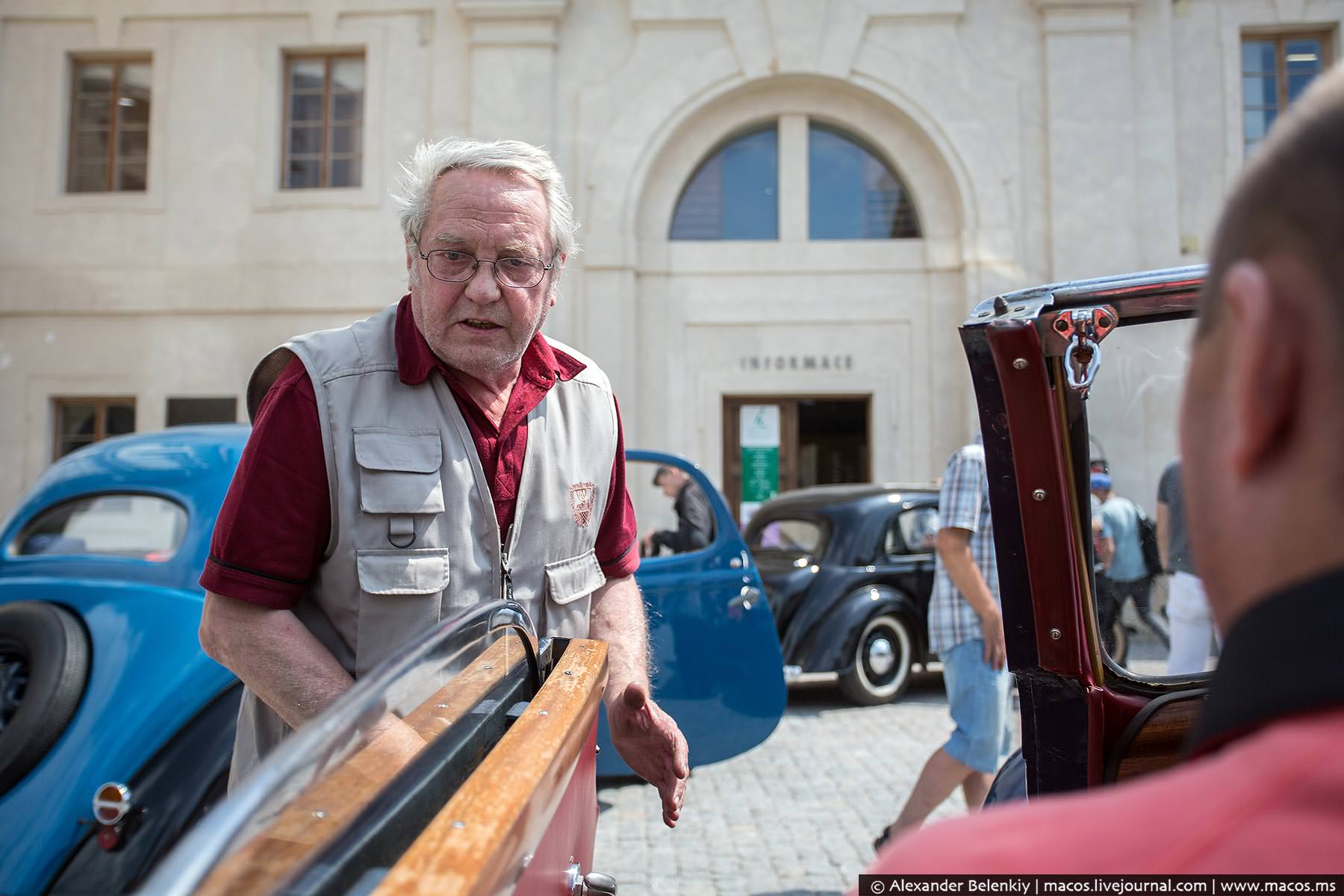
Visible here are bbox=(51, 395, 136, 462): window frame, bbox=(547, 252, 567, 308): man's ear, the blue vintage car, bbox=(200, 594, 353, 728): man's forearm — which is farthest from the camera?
bbox=(51, 395, 136, 462): window frame

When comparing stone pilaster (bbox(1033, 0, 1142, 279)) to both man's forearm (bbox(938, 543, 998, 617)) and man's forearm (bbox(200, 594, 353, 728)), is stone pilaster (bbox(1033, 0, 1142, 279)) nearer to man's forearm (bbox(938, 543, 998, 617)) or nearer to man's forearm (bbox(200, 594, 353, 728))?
man's forearm (bbox(938, 543, 998, 617))

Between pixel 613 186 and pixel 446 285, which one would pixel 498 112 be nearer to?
pixel 613 186

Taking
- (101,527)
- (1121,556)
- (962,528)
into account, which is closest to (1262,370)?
(962,528)

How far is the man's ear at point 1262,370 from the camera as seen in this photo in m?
0.59

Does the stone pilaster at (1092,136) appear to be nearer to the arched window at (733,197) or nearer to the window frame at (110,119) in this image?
the arched window at (733,197)

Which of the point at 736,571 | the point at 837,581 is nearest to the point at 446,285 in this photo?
the point at 736,571

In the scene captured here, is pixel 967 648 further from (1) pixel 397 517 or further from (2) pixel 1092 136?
(2) pixel 1092 136

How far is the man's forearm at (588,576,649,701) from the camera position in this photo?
2.24m

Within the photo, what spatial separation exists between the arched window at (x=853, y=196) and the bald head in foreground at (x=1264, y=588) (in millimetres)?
13979

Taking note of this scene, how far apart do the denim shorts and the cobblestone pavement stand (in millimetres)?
700

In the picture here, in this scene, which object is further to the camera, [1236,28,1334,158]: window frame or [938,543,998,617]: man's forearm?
[1236,28,1334,158]: window frame

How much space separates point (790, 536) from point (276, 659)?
22.0 ft

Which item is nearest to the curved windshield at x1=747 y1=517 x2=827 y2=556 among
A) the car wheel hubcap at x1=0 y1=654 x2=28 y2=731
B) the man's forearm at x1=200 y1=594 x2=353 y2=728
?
the car wheel hubcap at x1=0 y1=654 x2=28 y2=731

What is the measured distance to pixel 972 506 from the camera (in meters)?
4.04
